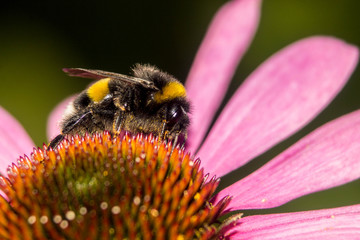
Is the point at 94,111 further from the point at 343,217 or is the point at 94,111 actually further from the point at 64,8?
the point at 64,8

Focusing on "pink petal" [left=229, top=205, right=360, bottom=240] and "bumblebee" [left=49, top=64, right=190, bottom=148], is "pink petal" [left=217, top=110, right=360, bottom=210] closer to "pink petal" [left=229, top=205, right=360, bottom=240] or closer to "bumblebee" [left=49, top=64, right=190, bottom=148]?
"pink petal" [left=229, top=205, right=360, bottom=240]

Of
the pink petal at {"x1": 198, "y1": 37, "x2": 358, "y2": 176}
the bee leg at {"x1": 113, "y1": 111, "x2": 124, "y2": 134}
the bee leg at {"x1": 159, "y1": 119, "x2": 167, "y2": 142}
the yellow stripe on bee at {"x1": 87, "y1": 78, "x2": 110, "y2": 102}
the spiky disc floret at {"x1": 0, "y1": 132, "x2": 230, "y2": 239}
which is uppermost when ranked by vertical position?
the pink petal at {"x1": 198, "y1": 37, "x2": 358, "y2": 176}

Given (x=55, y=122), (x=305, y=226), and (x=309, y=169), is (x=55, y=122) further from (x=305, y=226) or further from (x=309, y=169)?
(x=305, y=226)

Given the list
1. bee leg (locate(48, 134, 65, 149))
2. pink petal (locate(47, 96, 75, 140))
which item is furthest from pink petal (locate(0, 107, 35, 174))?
bee leg (locate(48, 134, 65, 149))

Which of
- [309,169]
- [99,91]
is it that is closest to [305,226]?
[309,169]

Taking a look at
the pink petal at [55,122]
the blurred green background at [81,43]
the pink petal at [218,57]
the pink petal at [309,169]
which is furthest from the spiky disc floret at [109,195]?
the blurred green background at [81,43]

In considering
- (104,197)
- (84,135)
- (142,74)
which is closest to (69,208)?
(104,197)

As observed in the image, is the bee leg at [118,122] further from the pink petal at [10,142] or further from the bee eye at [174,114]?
the pink petal at [10,142]
